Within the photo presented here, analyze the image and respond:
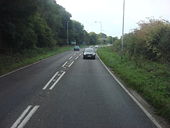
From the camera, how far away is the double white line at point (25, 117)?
782 cm

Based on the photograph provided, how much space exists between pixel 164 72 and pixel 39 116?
523 inches

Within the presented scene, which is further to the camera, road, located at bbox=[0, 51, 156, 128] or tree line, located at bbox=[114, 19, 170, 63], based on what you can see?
tree line, located at bbox=[114, 19, 170, 63]

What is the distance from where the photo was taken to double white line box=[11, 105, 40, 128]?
7.82m

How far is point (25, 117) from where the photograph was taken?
28.3ft

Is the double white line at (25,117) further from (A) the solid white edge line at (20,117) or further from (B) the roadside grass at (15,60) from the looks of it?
(B) the roadside grass at (15,60)

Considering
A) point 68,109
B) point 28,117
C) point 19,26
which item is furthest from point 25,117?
point 19,26

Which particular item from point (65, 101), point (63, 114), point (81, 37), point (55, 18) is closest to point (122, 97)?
point (65, 101)

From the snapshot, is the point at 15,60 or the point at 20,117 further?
the point at 15,60

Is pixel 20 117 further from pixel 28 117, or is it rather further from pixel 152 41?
pixel 152 41

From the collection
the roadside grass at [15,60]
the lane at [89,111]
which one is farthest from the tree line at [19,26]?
the lane at [89,111]

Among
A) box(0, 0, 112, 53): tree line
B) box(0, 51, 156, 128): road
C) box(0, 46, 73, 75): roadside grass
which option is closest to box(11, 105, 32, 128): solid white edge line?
box(0, 51, 156, 128): road

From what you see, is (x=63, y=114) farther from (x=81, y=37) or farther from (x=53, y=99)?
(x=81, y=37)

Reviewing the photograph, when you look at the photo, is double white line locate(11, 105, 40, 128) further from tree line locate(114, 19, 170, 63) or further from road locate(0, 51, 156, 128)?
tree line locate(114, 19, 170, 63)

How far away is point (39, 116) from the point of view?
28.9ft
